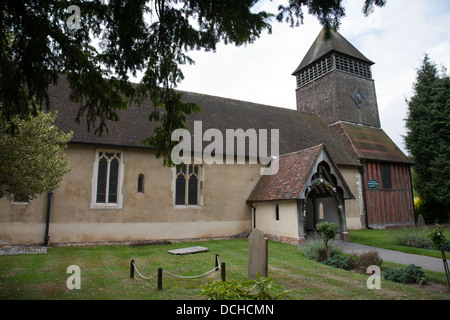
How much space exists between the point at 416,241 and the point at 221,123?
11.9 m

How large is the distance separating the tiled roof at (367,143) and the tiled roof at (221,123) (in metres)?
0.70

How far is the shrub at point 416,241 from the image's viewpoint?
12.4 m

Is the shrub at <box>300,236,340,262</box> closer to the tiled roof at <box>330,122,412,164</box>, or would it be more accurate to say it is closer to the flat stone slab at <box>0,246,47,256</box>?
the flat stone slab at <box>0,246,47,256</box>

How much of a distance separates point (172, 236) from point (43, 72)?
34.6ft

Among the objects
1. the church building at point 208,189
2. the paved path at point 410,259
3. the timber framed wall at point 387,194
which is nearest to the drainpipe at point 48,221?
the church building at point 208,189

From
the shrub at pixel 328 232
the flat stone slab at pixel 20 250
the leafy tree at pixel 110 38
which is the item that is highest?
the leafy tree at pixel 110 38

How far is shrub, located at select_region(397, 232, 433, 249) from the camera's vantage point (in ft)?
40.5

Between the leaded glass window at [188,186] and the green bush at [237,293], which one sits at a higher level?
the leaded glass window at [188,186]

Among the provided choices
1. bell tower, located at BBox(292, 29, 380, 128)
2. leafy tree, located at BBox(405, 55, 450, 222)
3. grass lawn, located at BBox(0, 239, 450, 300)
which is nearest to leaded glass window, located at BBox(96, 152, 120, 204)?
grass lawn, located at BBox(0, 239, 450, 300)

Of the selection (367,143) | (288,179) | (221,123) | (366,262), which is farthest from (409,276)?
(367,143)

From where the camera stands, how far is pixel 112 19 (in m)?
5.86

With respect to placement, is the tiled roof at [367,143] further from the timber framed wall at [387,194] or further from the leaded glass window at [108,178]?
the leaded glass window at [108,178]

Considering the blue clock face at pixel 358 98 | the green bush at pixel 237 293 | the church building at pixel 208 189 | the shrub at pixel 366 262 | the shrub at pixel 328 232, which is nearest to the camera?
the green bush at pixel 237 293
